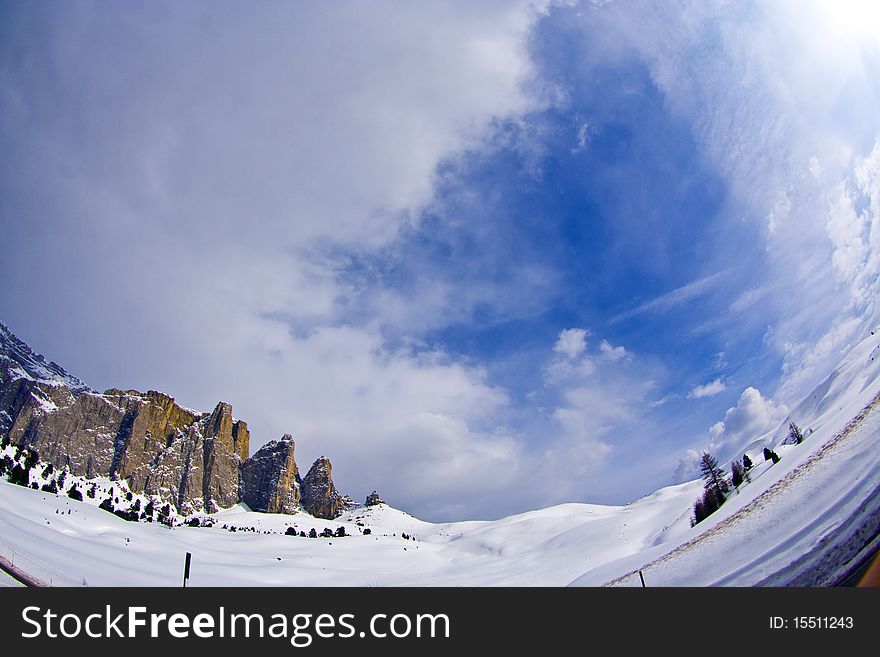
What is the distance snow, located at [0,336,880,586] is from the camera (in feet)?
65.5

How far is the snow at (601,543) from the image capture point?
19953mm

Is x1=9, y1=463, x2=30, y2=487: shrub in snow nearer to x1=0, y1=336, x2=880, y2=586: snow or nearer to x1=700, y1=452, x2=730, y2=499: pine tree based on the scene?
x1=0, y1=336, x2=880, y2=586: snow

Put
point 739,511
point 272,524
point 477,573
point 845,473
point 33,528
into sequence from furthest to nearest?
point 272,524 < point 477,573 < point 33,528 < point 739,511 < point 845,473

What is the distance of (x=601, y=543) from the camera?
236ft

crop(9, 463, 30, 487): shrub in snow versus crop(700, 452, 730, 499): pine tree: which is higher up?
crop(9, 463, 30, 487): shrub in snow

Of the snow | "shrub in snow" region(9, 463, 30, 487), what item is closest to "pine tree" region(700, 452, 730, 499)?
the snow

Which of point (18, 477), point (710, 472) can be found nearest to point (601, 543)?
point (710, 472)

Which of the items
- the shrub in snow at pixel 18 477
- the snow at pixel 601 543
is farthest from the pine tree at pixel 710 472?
the shrub in snow at pixel 18 477

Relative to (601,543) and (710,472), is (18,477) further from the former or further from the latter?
(710,472)
